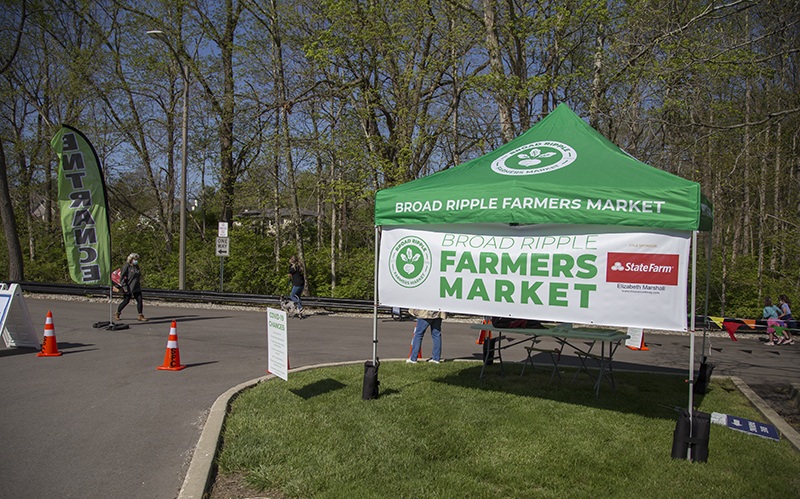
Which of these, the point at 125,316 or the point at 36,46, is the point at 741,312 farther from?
the point at 36,46

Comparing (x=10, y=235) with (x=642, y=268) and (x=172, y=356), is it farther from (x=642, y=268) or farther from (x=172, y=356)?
(x=642, y=268)

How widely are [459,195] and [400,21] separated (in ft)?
43.5

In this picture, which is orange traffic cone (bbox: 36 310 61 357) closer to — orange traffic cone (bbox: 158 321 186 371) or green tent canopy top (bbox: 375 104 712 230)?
orange traffic cone (bbox: 158 321 186 371)

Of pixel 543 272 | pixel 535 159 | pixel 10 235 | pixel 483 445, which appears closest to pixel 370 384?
pixel 483 445

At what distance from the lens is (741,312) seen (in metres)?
18.2

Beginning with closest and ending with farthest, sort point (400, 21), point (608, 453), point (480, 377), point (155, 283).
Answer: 1. point (608, 453)
2. point (480, 377)
3. point (400, 21)
4. point (155, 283)

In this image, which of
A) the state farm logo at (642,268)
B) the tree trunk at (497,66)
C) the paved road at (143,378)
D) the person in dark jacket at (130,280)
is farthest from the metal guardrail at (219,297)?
the state farm logo at (642,268)

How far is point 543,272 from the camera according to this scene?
558 cm

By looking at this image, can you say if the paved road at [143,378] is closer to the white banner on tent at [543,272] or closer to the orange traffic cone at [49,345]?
the orange traffic cone at [49,345]

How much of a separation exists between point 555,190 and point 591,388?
3423mm

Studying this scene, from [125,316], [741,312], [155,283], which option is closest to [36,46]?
[155,283]

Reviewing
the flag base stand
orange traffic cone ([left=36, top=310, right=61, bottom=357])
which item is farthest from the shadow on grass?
orange traffic cone ([left=36, top=310, right=61, bottom=357])

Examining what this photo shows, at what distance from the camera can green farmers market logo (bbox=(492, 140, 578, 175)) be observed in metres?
5.97

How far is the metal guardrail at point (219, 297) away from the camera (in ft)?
60.6
